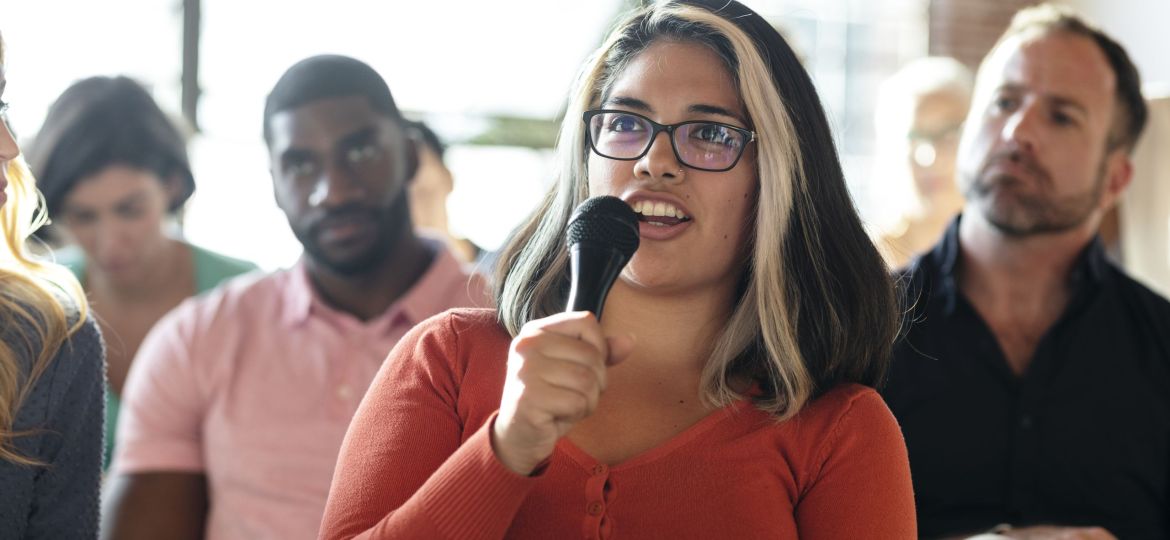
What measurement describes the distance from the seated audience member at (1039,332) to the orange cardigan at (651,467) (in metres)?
0.66

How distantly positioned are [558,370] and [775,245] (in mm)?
502

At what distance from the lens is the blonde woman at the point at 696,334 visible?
1.42m

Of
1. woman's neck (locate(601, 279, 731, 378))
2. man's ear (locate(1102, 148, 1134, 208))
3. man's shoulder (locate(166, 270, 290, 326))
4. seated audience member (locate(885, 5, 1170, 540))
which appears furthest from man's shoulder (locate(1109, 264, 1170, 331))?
man's shoulder (locate(166, 270, 290, 326))

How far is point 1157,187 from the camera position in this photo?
128 inches

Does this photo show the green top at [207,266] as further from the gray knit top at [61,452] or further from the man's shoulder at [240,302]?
the gray knit top at [61,452]

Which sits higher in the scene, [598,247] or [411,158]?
[598,247]

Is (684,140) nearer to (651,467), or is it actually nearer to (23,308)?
(651,467)

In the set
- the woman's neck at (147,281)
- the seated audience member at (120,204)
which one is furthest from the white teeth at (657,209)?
the woman's neck at (147,281)

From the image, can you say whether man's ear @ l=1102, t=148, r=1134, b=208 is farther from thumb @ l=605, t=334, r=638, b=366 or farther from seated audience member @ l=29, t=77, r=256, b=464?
seated audience member @ l=29, t=77, r=256, b=464

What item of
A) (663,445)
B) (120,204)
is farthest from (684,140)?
(120,204)

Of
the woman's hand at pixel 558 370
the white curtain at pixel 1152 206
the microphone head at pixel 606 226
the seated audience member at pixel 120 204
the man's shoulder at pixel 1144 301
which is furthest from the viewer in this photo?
the white curtain at pixel 1152 206

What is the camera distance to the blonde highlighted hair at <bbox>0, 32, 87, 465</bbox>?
1.53 meters

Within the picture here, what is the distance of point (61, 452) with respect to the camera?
5.16 ft

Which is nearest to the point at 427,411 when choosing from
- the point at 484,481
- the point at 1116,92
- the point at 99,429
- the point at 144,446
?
the point at 484,481
